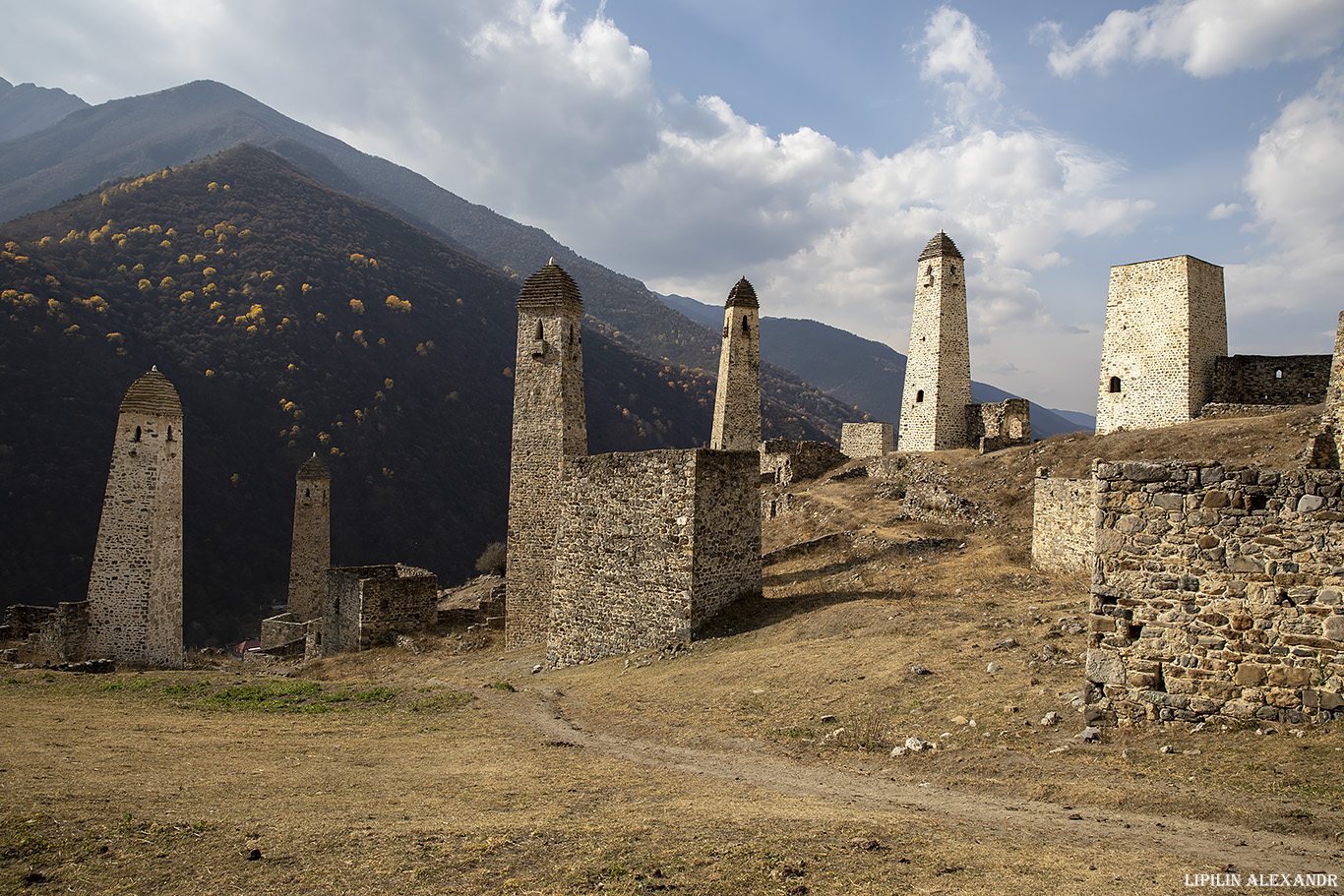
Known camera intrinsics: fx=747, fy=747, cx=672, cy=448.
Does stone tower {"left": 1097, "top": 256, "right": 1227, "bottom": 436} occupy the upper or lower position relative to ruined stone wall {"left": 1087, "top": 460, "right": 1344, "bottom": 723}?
upper

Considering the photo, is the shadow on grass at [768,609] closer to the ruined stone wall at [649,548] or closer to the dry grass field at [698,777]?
the dry grass field at [698,777]

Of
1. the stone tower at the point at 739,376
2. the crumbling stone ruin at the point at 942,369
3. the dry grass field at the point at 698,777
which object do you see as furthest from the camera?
the crumbling stone ruin at the point at 942,369

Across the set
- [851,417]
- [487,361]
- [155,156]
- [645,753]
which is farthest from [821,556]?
[155,156]

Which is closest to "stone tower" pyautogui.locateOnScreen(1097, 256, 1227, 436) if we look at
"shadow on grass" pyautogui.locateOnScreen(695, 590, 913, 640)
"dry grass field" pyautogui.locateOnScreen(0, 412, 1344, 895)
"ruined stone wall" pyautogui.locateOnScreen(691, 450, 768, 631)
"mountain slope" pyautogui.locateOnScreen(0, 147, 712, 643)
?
"dry grass field" pyautogui.locateOnScreen(0, 412, 1344, 895)

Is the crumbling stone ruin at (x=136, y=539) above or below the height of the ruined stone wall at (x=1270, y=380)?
below

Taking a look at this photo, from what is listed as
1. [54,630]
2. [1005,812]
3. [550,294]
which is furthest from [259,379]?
[1005,812]

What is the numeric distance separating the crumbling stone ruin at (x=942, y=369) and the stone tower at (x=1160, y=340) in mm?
3651

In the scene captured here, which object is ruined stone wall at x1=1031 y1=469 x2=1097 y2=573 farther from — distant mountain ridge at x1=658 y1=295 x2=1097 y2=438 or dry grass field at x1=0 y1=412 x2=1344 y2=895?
distant mountain ridge at x1=658 y1=295 x2=1097 y2=438

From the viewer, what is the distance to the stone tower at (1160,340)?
998 inches

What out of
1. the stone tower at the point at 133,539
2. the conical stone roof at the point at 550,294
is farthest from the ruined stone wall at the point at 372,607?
the conical stone roof at the point at 550,294

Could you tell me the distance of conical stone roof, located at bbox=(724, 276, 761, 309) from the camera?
2922 centimetres

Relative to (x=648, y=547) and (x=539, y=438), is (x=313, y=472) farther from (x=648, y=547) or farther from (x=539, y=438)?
(x=648, y=547)

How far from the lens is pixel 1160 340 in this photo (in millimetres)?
25938

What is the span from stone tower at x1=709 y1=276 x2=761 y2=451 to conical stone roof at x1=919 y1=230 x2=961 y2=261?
7.70m
